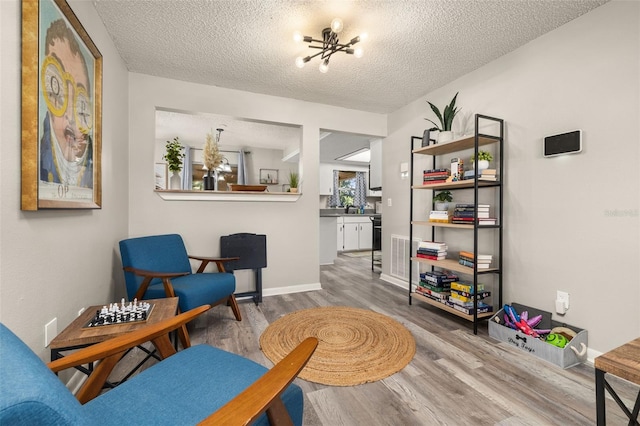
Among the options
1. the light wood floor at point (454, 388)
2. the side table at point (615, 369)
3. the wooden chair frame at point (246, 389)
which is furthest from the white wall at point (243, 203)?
the side table at point (615, 369)

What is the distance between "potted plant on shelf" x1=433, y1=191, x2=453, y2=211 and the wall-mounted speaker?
0.89m

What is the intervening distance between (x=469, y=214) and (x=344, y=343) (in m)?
1.54

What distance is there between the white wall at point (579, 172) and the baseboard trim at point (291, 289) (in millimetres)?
2030

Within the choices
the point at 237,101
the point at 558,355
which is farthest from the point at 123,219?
the point at 558,355

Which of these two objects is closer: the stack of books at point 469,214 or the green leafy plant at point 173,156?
the stack of books at point 469,214

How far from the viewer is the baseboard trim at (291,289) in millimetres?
3344

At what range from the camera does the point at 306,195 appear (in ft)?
11.6

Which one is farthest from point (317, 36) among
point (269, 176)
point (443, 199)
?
point (269, 176)

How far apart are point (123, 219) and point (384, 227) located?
311 cm

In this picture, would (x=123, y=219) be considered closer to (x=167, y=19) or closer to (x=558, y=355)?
(x=167, y=19)

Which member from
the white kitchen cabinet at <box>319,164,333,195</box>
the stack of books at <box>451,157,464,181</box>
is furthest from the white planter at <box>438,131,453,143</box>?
the white kitchen cabinet at <box>319,164,333,195</box>

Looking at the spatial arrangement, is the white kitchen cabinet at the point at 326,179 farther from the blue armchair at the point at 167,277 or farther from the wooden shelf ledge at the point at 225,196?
the blue armchair at the point at 167,277

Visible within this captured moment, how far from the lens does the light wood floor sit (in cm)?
141

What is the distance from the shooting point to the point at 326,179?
7402 mm
